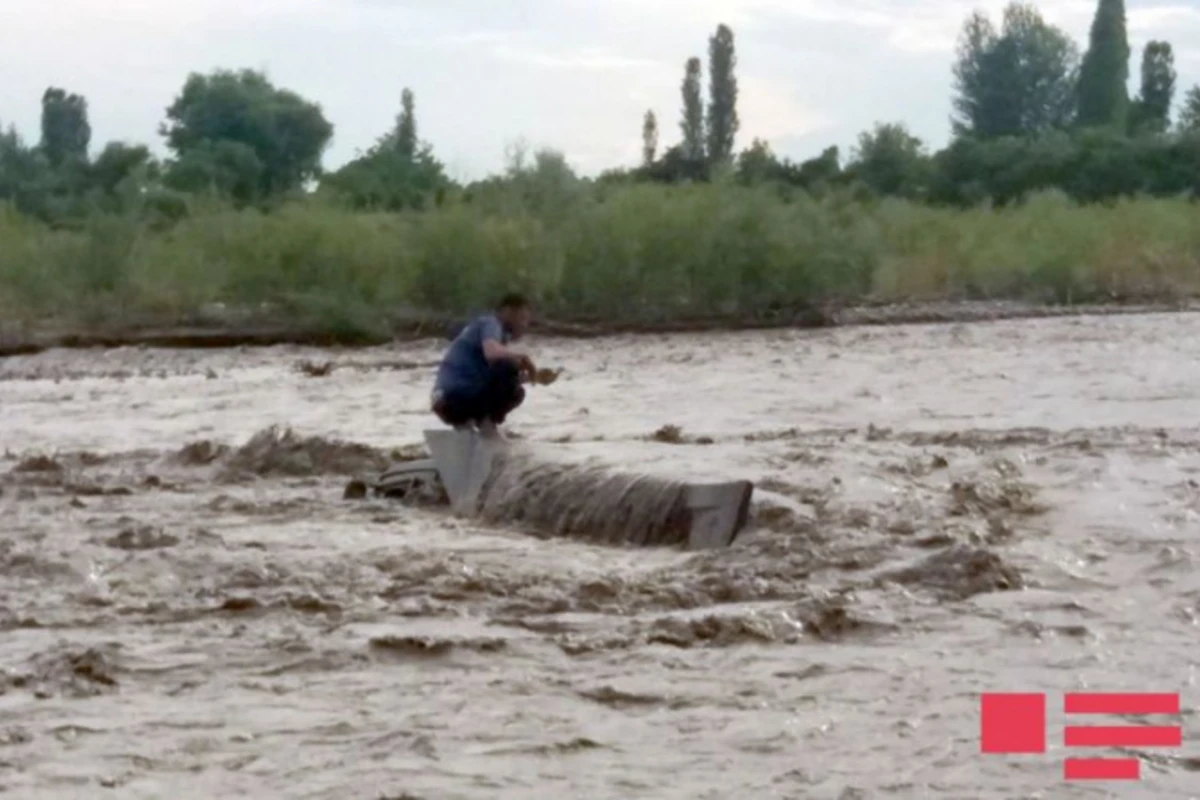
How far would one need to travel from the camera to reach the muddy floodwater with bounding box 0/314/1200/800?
5477 mm

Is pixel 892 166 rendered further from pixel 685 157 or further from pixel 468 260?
pixel 468 260

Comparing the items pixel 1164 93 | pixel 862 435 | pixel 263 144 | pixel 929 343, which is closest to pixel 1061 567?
pixel 862 435

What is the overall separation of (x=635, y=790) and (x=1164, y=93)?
2409 inches

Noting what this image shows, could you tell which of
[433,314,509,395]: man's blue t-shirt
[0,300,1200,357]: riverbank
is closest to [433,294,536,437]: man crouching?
[433,314,509,395]: man's blue t-shirt

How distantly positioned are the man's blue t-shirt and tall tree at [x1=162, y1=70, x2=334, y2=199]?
34.9 m

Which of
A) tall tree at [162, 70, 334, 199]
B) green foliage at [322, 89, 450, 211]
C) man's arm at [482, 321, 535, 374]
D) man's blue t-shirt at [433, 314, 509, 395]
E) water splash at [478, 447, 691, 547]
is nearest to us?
water splash at [478, 447, 691, 547]

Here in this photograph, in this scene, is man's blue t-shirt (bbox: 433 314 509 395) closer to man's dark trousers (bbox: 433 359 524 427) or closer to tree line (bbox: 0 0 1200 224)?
man's dark trousers (bbox: 433 359 524 427)

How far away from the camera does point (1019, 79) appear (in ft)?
224

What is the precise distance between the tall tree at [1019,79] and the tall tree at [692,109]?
12835mm

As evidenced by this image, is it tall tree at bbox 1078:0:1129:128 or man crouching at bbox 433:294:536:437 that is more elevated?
tall tree at bbox 1078:0:1129:128

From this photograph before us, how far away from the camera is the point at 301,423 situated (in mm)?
15523

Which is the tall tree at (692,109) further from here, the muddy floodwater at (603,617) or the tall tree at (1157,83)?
the muddy floodwater at (603,617)

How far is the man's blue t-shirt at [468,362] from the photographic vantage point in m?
10.9

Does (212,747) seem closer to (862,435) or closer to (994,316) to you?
(862,435)
